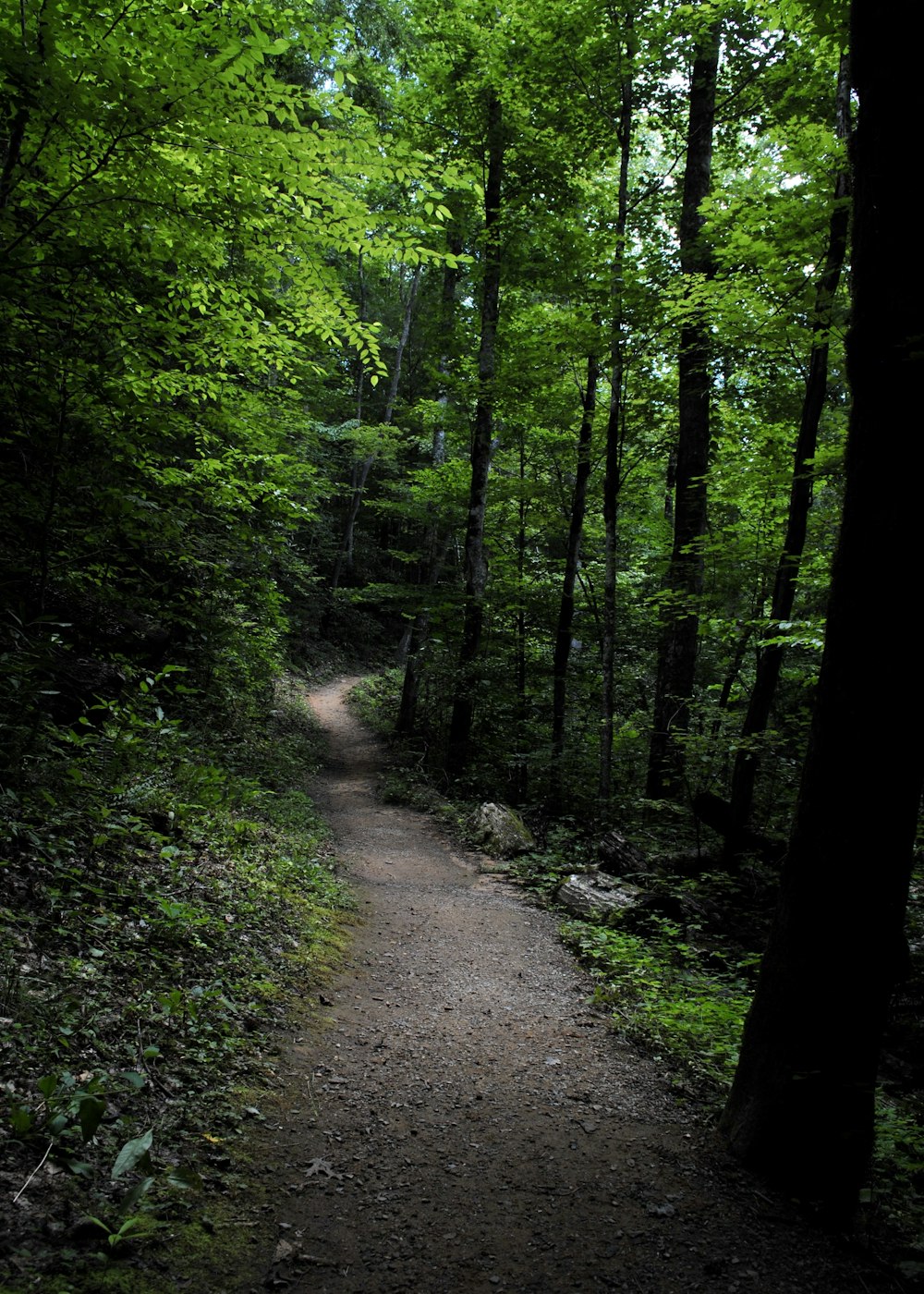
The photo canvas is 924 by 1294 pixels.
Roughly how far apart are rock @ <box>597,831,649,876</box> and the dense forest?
49 centimetres

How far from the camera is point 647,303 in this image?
9.41 m

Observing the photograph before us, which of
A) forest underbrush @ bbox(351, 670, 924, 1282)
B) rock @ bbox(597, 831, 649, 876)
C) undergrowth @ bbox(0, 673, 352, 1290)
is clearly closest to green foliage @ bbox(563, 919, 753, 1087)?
forest underbrush @ bbox(351, 670, 924, 1282)

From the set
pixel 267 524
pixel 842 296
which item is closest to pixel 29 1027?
A: pixel 267 524

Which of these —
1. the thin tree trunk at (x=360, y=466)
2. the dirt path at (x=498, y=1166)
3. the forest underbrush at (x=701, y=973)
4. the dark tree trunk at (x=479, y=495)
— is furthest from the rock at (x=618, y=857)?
the thin tree trunk at (x=360, y=466)

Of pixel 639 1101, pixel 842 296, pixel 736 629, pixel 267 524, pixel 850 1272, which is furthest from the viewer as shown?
pixel 736 629

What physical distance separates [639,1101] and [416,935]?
315 centimetres

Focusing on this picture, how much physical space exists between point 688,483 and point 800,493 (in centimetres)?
253

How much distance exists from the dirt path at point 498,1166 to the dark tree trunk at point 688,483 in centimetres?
544

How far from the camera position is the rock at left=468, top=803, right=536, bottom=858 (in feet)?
33.7

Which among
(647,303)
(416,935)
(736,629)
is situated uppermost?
(647,303)

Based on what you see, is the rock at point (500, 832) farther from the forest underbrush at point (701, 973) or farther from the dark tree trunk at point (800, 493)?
the dark tree trunk at point (800, 493)

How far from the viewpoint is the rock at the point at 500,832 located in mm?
10258

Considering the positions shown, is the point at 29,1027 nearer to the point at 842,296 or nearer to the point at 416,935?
the point at 416,935

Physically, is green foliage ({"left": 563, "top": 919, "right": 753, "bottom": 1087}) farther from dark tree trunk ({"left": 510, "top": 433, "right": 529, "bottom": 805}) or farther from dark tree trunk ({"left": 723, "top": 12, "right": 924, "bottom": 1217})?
dark tree trunk ({"left": 510, "top": 433, "right": 529, "bottom": 805})
